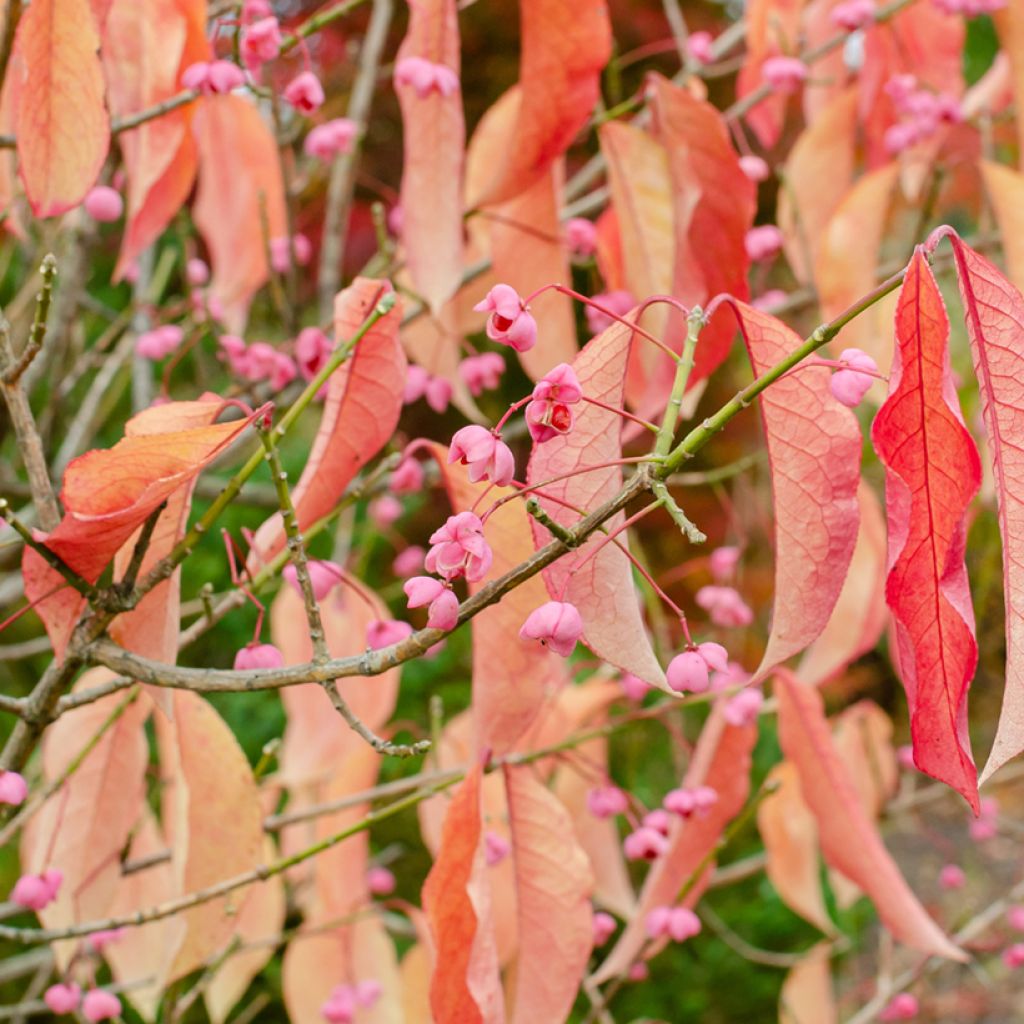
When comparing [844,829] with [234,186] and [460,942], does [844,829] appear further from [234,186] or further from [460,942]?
[234,186]

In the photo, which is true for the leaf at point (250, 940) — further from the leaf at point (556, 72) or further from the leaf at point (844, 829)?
the leaf at point (556, 72)

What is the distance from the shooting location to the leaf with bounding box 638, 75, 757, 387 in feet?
2.91

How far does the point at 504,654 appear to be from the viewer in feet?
2.47

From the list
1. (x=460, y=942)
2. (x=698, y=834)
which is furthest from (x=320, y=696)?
(x=460, y=942)

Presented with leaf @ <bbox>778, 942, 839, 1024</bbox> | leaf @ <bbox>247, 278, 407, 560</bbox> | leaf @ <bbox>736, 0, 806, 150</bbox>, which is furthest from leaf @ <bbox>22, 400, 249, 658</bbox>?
leaf @ <bbox>778, 942, 839, 1024</bbox>

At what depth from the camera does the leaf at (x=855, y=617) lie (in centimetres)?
108

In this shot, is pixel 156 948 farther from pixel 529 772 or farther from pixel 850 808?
pixel 850 808

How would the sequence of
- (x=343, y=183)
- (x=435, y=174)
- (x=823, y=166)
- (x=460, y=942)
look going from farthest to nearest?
(x=343, y=183)
(x=823, y=166)
(x=435, y=174)
(x=460, y=942)

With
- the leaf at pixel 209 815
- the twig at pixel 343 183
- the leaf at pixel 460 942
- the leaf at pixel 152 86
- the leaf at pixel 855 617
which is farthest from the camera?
the twig at pixel 343 183

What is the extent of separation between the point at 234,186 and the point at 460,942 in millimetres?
771

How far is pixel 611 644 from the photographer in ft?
1.83

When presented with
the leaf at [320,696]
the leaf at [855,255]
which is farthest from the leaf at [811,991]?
the leaf at [855,255]

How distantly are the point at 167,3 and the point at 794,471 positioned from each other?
2.17ft

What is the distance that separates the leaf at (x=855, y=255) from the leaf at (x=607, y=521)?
0.58 meters
